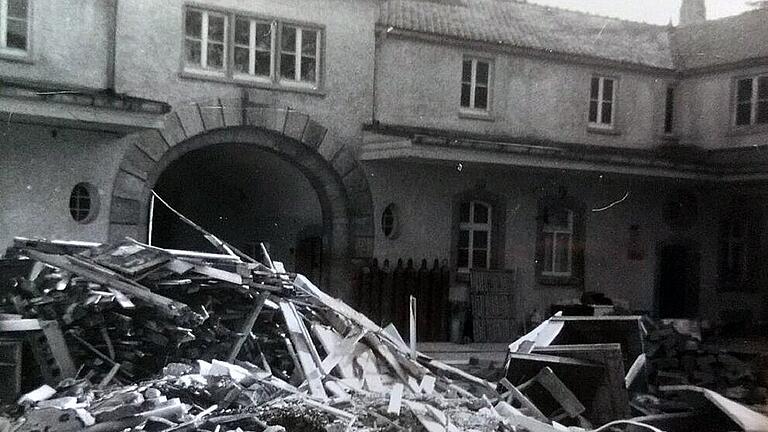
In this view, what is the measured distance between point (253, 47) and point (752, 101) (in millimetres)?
10767

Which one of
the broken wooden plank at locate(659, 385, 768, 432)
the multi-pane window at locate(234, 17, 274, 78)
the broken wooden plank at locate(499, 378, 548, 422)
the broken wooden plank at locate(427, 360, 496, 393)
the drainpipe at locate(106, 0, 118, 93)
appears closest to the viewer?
the broken wooden plank at locate(659, 385, 768, 432)

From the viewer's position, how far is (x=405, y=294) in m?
14.6

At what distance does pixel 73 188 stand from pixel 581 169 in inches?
355

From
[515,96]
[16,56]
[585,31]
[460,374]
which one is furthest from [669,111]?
[16,56]

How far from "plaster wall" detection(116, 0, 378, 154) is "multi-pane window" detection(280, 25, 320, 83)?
190 mm

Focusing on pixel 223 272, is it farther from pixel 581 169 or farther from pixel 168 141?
pixel 581 169

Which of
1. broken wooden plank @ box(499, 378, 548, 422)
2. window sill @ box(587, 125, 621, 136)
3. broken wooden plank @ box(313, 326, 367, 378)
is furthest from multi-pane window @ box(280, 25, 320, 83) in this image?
broken wooden plank @ box(499, 378, 548, 422)

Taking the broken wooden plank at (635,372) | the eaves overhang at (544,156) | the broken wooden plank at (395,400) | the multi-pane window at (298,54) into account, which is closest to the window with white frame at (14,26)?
the multi-pane window at (298,54)

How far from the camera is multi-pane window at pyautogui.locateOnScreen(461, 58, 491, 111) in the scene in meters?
16.1

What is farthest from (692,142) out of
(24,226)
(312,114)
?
(24,226)

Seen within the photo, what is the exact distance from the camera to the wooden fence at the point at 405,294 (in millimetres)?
14344

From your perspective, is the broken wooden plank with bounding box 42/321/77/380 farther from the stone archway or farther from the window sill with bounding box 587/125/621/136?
the window sill with bounding box 587/125/621/136

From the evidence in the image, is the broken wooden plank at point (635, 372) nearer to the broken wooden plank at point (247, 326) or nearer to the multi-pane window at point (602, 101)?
the broken wooden plank at point (247, 326)

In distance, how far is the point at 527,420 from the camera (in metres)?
7.59
